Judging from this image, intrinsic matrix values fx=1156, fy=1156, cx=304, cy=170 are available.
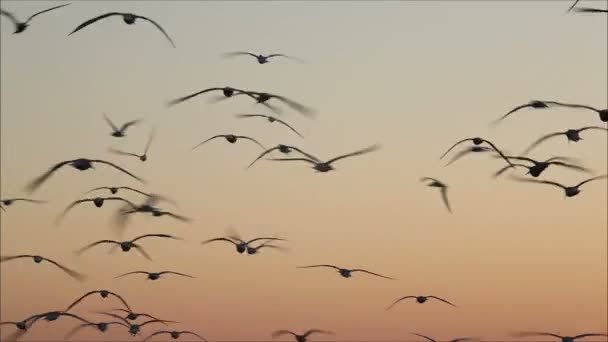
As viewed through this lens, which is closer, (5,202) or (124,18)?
(124,18)

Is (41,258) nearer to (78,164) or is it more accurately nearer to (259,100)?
(78,164)

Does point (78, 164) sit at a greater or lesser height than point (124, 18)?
lesser

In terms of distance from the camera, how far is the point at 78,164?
40.5 metres

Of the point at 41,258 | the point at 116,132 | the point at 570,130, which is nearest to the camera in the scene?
the point at 570,130

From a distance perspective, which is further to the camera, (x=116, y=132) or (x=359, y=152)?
(x=116, y=132)

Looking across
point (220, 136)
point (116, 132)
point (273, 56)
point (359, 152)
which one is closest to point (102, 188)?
point (116, 132)

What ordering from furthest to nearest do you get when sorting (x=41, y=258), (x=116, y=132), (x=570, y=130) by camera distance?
1. (x=41, y=258)
2. (x=116, y=132)
3. (x=570, y=130)

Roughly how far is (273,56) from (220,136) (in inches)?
149

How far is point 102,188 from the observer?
43.4 meters

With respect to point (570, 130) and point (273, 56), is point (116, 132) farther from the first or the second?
point (570, 130)

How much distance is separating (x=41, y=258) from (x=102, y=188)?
15.8 feet

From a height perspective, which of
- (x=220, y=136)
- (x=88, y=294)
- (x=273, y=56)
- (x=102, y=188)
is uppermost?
(x=273, y=56)

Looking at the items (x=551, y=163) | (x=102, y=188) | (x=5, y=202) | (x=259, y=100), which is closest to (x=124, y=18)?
(x=259, y=100)

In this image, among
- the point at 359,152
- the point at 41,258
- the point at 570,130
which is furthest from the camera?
the point at 41,258
